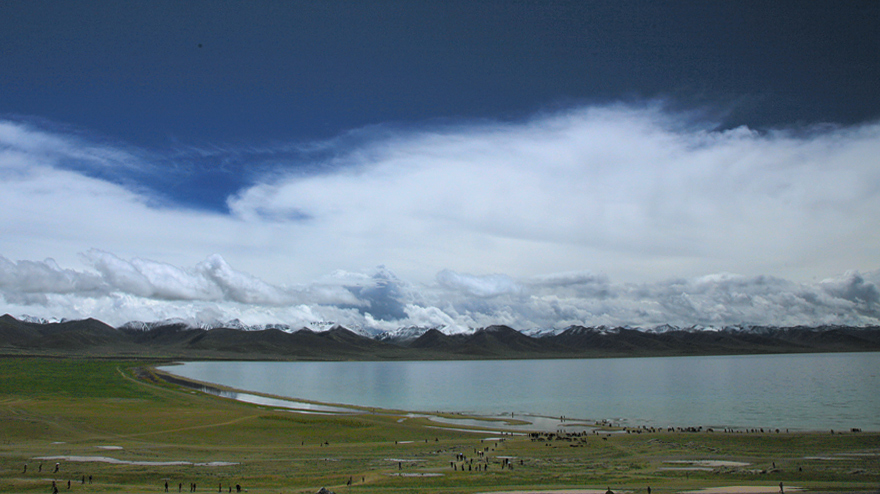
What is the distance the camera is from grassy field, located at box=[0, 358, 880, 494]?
3531cm

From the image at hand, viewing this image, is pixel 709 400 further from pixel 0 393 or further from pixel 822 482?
pixel 0 393

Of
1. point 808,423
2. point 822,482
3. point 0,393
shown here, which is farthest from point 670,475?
point 0,393

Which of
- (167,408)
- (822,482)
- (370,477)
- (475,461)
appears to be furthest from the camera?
(167,408)

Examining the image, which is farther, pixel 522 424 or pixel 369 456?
pixel 522 424

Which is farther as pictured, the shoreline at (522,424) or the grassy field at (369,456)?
the shoreline at (522,424)

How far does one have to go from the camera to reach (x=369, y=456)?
48.6 m

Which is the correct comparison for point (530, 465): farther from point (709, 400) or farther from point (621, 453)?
point (709, 400)

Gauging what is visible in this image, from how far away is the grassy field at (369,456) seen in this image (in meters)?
35.3

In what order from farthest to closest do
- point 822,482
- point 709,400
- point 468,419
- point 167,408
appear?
point 709,400
point 167,408
point 468,419
point 822,482

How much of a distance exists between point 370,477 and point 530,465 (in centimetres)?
Result: 1273

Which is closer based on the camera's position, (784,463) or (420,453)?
(784,463)

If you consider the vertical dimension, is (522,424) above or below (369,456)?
below

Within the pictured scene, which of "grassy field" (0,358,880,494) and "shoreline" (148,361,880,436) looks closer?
"grassy field" (0,358,880,494)

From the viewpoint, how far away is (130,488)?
1350 inches
